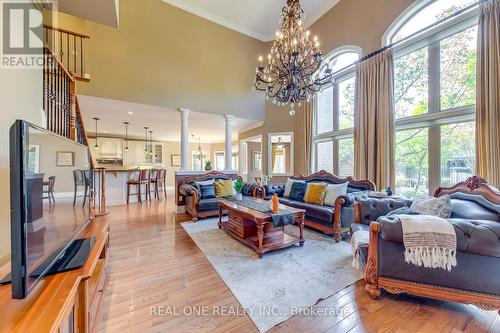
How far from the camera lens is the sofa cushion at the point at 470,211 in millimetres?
1871

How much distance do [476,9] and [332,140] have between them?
3057 millimetres

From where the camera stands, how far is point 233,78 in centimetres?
626

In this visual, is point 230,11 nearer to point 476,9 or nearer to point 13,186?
point 476,9

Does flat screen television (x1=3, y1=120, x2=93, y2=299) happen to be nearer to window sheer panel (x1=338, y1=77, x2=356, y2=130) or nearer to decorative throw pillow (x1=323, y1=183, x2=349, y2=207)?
decorative throw pillow (x1=323, y1=183, x2=349, y2=207)

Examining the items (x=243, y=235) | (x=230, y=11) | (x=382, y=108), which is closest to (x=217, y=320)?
(x=243, y=235)

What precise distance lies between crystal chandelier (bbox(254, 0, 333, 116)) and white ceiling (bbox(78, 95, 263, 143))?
320 centimetres

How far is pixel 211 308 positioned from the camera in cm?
175

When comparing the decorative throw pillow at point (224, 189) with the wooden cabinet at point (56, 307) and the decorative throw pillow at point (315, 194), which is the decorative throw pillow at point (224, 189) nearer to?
the decorative throw pillow at point (315, 194)

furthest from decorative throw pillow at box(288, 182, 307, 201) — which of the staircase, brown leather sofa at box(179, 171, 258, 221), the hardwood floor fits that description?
the staircase

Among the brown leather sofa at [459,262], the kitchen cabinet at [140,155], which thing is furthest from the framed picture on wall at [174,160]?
the brown leather sofa at [459,262]

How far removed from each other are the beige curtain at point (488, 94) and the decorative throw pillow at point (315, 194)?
2.03 metres

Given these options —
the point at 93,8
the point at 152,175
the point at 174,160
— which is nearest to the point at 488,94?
the point at 93,8

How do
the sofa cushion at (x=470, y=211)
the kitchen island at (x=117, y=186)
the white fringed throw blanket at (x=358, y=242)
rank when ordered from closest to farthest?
the sofa cushion at (x=470, y=211), the white fringed throw blanket at (x=358, y=242), the kitchen island at (x=117, y=186)

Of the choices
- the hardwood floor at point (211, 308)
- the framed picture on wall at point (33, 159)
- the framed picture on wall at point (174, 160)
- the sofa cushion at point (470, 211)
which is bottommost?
the hardwood floor at point (211, 308)
